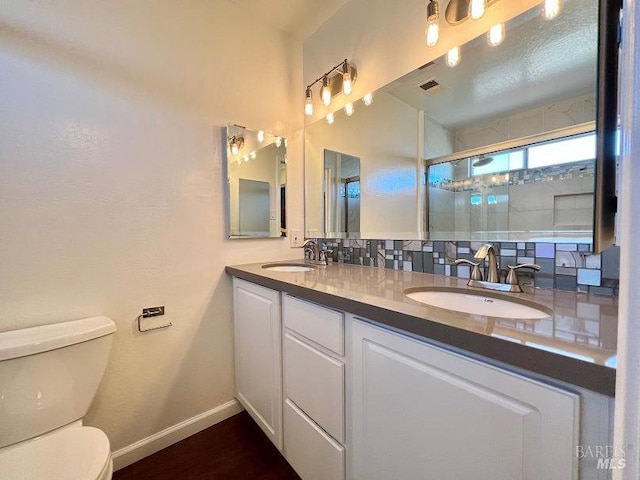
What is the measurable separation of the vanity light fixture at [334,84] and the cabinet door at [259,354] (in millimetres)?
1256

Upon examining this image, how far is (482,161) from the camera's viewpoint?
1.23 metres

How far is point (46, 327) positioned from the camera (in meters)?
1.10

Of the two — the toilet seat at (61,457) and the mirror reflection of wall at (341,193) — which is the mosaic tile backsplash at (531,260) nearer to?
the mirror reflection of wall at (341,193)

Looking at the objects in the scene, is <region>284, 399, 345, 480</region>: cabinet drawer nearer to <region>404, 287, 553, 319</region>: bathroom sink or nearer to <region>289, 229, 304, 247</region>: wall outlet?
<region>404, 287, 553, 319</region>: bathroom sink

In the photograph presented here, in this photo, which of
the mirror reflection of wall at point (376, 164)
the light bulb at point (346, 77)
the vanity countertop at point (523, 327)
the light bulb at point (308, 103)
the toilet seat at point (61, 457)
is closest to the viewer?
the vanity countertop at point (523, 327)

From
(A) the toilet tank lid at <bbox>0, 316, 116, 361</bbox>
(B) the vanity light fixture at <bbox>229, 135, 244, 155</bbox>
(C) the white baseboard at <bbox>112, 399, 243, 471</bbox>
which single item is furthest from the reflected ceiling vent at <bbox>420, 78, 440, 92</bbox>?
(C) the white baseboard at <bbox>112, 399, 243, 471</bbox>

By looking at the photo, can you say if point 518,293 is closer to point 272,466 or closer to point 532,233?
point 532,233

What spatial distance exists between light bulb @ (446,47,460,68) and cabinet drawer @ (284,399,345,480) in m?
1.60

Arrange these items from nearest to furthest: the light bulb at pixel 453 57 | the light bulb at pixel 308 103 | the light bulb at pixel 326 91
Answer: the light bulb at pixel 453 57 < the light bulb at pixel 326 91 < the light bulb at pixel 308 103

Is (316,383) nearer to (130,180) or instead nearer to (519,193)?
(519,193)

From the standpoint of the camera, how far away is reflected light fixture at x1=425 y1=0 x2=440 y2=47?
Result: 3.80ft

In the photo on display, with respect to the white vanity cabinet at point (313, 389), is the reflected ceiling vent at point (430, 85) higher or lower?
higher

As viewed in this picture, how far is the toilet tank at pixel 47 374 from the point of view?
0.93 meters

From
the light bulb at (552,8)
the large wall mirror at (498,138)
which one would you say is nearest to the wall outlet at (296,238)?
the large wall mirror at (498,138)
